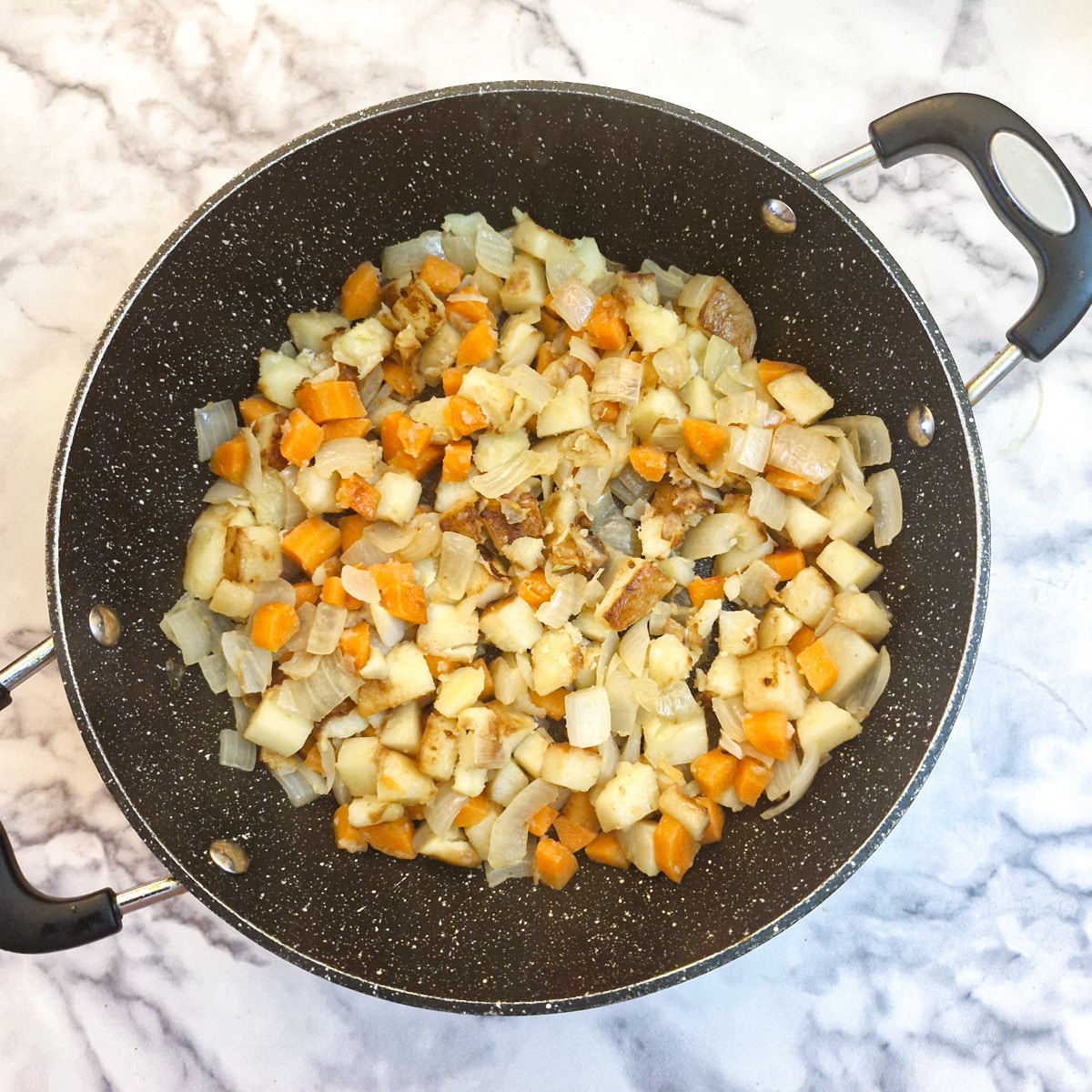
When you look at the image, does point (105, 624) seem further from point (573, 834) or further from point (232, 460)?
point (573, 834)

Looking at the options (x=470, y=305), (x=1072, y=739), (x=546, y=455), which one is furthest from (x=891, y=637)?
(x=470, y=305)

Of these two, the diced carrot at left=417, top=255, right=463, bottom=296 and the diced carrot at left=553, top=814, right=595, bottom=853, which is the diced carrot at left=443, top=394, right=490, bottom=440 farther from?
the diced carrot at left=553, top=814, right=595, bottom=853

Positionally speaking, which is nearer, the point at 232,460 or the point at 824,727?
the point at 824,727

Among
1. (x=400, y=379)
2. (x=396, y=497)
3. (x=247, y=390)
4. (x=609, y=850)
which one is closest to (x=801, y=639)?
(x=609, y=850)

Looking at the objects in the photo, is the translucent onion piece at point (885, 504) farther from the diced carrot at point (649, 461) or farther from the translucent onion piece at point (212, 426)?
the translucent onion piece at point (212, 426)

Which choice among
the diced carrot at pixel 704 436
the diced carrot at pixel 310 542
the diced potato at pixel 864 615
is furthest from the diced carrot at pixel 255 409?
the diced potato at pixel 864 615

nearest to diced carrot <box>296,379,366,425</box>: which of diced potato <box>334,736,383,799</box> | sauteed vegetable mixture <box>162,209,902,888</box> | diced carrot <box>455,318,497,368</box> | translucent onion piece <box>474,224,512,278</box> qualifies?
sauteed vegetable mixture <box>162,209,902,888</box>
